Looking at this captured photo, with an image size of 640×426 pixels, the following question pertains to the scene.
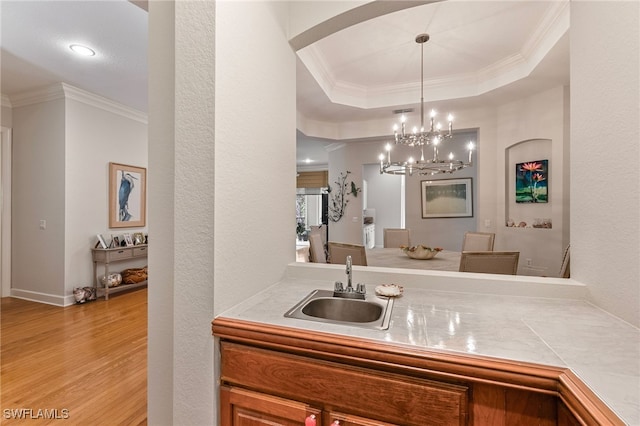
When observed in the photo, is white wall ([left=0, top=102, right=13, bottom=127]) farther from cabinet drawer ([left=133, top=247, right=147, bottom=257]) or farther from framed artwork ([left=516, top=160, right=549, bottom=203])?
framed artwork ([left=516, top=160, right=549, bottom=203])

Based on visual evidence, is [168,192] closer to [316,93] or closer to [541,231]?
[316,93]

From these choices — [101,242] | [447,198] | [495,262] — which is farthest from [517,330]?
[101,242]

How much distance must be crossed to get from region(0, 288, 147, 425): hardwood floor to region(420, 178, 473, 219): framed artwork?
457cm

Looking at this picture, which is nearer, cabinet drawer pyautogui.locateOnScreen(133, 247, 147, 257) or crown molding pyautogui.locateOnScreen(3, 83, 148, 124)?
crown molding pyautogui.locateOnScreen(3, 83, 148, 124)

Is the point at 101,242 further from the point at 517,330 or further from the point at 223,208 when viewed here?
the point at 517,330

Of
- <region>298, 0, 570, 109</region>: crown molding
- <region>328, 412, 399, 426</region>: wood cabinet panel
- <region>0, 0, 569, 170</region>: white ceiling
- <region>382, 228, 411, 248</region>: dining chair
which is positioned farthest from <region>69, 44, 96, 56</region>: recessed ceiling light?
<region>382, 228, 411, 248</region>: dining chair

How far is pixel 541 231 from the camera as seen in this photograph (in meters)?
3.54

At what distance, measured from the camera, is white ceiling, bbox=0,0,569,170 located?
90.9 inches

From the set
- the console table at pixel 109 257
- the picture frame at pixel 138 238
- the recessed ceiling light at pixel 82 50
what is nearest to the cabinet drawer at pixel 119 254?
the console table at pixel 109 257

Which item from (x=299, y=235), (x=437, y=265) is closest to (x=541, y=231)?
(x=437, y=265)

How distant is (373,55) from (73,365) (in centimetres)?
395

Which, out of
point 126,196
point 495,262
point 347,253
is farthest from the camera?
point 126,196

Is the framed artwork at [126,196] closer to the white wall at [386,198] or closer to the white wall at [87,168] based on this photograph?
the white wall at [87,168]

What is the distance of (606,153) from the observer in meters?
1.04
